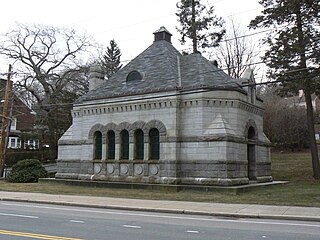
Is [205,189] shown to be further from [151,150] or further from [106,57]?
[106,57]

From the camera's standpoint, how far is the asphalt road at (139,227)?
29.4 ft

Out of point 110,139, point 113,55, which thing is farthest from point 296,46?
point 113,55

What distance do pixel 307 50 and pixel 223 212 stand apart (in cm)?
1505

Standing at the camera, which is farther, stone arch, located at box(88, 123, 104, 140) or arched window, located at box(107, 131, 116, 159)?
stone arch, located at box(88, 123, 104, 140)

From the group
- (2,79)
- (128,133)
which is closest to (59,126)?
(2,79)

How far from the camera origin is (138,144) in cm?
2481

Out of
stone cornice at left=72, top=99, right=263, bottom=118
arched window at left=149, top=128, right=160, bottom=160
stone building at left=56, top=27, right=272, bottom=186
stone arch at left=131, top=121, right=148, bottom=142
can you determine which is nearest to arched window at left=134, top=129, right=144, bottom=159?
stone building at left=56, top=27, right=272, bottom=186

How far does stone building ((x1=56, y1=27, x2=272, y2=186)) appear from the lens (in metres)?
22.2

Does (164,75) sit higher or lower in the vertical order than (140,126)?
higher

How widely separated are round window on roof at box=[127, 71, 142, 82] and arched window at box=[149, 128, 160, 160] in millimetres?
4371

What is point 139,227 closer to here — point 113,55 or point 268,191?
point 268,191

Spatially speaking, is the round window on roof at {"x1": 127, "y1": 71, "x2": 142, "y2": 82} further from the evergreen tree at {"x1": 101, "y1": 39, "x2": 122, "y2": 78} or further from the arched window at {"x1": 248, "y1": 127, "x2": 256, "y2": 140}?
the evergreen tree at {"x1": 101, "y1": 39, "x2": 122, "y2": 78}

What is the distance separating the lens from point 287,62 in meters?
25.7

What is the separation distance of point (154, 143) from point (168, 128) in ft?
5.18
